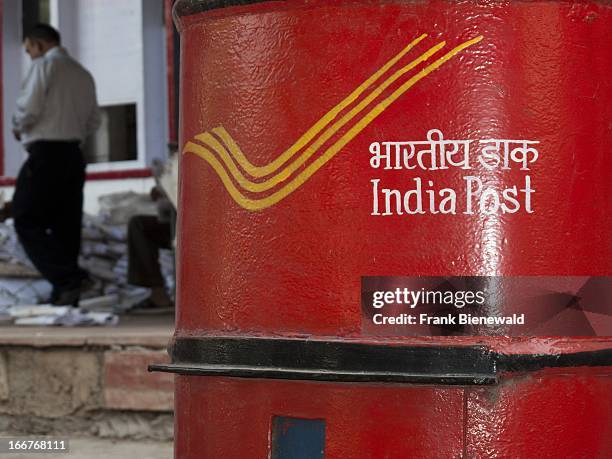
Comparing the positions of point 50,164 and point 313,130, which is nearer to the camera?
point 313,130

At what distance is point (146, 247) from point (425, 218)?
5046 mm

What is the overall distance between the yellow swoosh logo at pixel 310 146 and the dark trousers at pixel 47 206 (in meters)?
4.00

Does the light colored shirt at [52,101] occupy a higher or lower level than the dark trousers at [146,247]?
higher

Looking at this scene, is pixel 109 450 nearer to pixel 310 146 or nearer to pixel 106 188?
pixel 310 146

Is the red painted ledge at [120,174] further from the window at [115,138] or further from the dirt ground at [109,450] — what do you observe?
the dirt ground at [109,450]

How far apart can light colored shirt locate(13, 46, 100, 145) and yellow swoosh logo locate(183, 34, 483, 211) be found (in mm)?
3988

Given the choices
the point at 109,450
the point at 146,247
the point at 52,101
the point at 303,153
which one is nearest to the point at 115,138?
the point at 146,247

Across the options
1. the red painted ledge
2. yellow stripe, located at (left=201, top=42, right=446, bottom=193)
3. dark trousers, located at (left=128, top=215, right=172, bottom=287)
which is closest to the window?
the red painted ledge

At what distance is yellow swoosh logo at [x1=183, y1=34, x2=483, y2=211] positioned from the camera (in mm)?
1845

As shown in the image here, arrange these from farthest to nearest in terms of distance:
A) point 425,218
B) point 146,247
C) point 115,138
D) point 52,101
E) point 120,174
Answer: point 115,138, point 120,174, point 146,247, point 52,101, point 425,218

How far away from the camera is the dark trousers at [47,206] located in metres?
5.86

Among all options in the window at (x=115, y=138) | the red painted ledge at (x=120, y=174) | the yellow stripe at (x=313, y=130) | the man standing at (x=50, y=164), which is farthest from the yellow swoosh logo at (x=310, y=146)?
the window at (x=115, y=138)

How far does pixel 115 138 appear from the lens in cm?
810

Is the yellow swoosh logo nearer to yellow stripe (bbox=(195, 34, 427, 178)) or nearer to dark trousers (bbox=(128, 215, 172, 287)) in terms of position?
yellow stripe (bbox=(195, 34, 427, 178))
